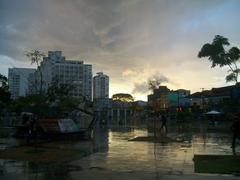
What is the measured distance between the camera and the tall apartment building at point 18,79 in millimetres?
45381

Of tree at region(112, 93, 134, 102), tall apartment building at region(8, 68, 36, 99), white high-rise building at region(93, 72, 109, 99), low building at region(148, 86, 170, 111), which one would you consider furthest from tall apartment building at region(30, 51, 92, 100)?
white high-rise building at region(93, 72, 109, 99)

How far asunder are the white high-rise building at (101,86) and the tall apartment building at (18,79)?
365ft

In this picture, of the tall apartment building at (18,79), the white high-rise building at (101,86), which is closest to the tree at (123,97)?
the white high-rise building at (101,86)

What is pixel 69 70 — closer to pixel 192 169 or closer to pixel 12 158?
pixel 12 158

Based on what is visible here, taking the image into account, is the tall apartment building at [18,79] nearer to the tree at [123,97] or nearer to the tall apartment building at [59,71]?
the tall apartment building at [59,71]

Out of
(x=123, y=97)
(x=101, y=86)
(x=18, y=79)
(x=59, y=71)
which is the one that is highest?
(x=101, y=86)

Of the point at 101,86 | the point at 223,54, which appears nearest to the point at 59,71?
the point at 223,54

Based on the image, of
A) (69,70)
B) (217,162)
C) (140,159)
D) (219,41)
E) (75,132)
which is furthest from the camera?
(219,41)

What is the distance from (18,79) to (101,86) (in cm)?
12104

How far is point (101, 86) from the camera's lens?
174 meters

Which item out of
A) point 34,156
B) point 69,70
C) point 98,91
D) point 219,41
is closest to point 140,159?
point 34,156

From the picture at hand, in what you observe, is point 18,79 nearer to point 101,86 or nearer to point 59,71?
point 59,71

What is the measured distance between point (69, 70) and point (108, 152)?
33.5 m

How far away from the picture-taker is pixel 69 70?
174ft
